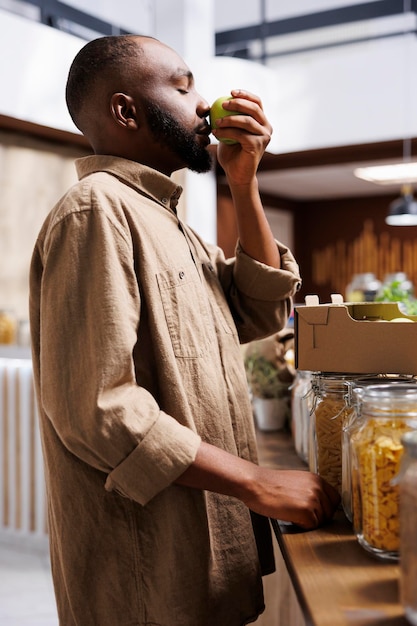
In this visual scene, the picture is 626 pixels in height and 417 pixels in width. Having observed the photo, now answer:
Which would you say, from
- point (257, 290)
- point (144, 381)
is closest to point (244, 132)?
point (257, 290)

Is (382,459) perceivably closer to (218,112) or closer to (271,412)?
(218,112)

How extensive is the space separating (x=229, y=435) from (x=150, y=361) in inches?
7.4

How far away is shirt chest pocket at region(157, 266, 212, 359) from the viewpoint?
1076 millimetres

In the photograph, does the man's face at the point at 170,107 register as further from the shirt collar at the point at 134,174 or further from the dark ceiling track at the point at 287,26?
the dark ceiling track at the point at 287,26

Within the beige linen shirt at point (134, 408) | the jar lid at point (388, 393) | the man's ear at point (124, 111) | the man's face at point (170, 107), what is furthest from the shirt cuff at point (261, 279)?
the jar lid at point (388, 393)

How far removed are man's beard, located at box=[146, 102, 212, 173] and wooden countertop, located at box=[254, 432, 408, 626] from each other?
0.61 meters

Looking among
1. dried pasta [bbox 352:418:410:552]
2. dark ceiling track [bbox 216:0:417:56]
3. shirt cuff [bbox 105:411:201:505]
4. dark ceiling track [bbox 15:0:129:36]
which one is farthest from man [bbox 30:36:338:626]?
dark ceiling track [bbox 216:0:417:56]

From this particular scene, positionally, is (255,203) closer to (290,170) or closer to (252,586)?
(252,586)

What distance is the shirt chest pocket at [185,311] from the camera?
3.53 feet

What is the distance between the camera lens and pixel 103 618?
1046mm

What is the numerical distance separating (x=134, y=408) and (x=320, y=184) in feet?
25.7

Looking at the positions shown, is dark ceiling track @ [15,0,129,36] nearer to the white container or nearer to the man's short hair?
the white container

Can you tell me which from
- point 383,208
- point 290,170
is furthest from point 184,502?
point 383,208

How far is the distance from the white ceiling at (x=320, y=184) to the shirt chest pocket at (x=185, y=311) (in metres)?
5.72
